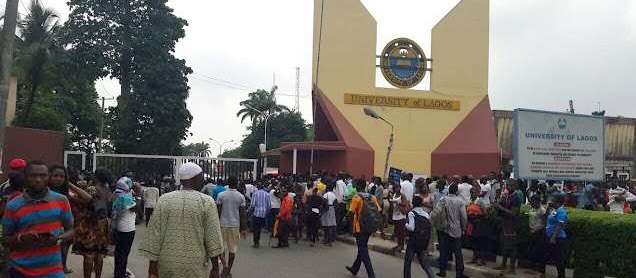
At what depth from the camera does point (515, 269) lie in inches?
428

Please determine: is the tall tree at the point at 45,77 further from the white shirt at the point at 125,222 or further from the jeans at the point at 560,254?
the jeans at the point at 560,254

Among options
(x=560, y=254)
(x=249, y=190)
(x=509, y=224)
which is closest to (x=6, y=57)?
(x=249, y=190)

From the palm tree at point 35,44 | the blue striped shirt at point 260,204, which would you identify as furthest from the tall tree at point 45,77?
the blue striped shirt at point 260,204

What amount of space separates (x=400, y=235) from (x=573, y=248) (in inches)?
150

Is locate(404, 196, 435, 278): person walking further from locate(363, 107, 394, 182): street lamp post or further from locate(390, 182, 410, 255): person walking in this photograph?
locate(363, 107, 394, 182): street lamp post

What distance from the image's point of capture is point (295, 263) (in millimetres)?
11430

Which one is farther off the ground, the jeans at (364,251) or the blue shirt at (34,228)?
the blue shirt at (34,228)

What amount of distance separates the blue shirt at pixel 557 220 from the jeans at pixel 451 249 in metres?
1.35

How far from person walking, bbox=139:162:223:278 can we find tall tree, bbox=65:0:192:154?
2621 cm

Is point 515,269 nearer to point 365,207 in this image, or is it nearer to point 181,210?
point 365,207

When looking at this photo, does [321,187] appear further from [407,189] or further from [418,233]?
[418,233]

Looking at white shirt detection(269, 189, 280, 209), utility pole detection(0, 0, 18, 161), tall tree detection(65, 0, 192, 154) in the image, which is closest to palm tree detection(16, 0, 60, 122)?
tall tree detection(65, 0, 192, 154)

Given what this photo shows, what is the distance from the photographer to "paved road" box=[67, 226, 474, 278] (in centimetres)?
1012

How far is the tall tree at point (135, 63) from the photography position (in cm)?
3047
